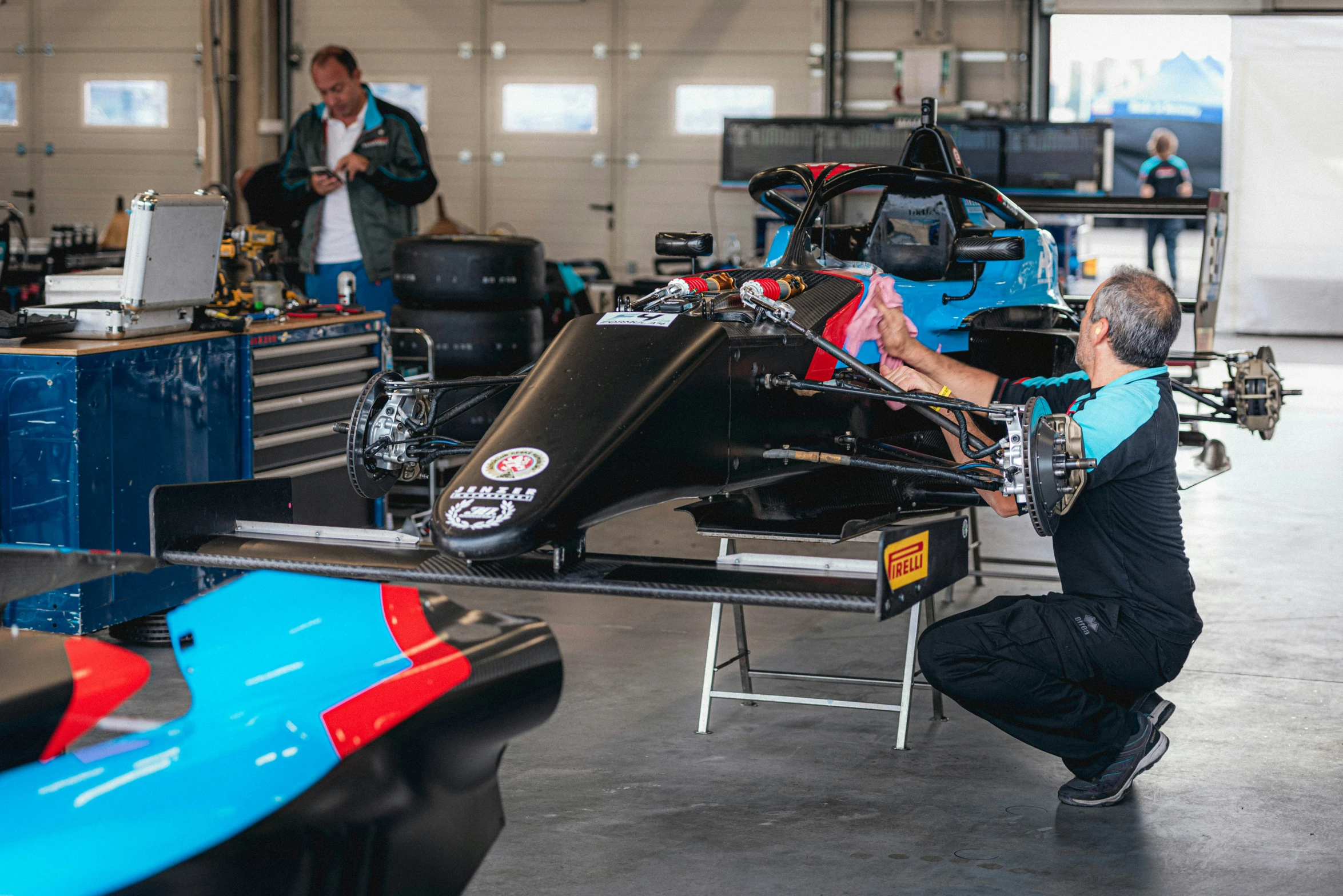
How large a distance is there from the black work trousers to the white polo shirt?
13.6 ft

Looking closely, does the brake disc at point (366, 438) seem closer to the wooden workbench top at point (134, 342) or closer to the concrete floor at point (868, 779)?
the concrete floor at point (868, 779)

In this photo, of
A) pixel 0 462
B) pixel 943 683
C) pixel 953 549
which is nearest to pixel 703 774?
pixel 943 683

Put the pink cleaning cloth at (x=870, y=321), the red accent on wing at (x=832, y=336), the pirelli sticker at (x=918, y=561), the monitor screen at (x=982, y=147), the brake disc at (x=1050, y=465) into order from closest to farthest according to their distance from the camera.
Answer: the pirelli sticker at (x=918, y=561)
the brake disc at (x=1050, y=465)
the red accent on wing at (x=832, y=336)
the pink cleaning cloth at (x=870, y=321)
the monitor screen at (x=982, y=147)

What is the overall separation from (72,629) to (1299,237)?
12.7 metres

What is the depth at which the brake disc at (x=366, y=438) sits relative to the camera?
3.04 m

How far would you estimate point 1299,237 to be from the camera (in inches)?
541

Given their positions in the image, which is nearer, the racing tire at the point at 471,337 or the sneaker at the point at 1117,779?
the sneaker at the point at 1117,779

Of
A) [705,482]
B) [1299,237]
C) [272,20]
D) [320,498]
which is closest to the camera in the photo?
[705,482]

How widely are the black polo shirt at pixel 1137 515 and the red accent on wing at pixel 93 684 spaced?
6.70 feet

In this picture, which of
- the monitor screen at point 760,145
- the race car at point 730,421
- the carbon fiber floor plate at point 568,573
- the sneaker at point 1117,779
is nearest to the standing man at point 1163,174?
the monitor screen at point 760,145

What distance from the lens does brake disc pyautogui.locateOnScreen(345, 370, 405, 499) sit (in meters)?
3.04

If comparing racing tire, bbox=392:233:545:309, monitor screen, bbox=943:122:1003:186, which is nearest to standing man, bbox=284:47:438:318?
racing tire, bbox=392:233:545:309

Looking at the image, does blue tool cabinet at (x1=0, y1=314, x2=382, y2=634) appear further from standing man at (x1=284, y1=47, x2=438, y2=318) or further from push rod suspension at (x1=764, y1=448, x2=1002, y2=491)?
standing man at (x1=284, y1=47, x2=438, y2=318)

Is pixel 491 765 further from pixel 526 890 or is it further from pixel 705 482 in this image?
pixel 705 482
